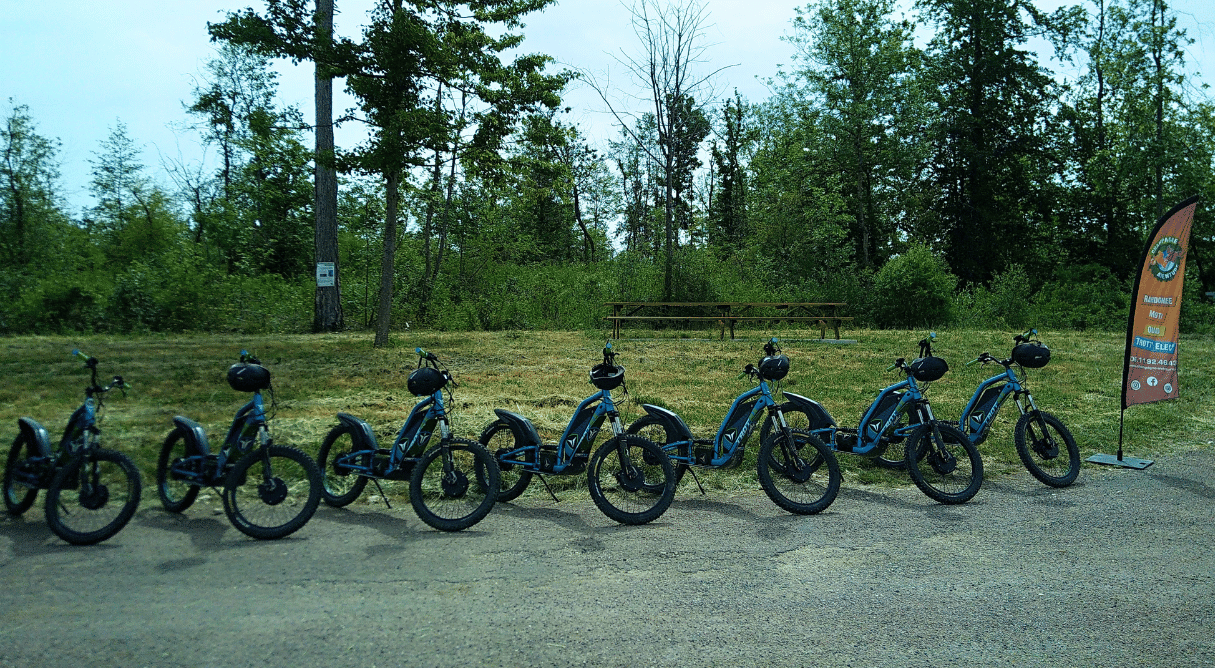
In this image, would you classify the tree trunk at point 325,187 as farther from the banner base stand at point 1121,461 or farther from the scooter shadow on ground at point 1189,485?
the scooter shadow on ground at point 1189,485

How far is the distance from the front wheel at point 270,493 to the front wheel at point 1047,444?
548 centimetres

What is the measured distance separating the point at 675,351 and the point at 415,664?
38.2ft

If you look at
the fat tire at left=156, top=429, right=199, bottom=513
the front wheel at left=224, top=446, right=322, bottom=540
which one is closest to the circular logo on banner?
the front wheel at left=224, top=446, right=322, bottom=540

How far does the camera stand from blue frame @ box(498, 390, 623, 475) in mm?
5648

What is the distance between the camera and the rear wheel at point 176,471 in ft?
17.4

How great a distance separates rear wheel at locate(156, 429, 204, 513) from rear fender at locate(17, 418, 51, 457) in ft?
2.20

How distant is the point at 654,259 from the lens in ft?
76.4

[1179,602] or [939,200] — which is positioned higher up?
[939,200]

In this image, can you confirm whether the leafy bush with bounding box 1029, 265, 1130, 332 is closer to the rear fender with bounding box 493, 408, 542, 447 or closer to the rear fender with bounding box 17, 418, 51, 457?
the rear fender with bounding box 493, 408, 542, 447

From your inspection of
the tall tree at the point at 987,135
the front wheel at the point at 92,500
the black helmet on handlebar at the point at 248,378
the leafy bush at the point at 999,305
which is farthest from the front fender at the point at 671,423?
the tall tree at the point at 987,135

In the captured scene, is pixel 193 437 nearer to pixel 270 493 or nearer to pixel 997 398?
pixel 270 493

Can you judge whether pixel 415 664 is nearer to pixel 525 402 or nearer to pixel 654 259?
pixel 525 402

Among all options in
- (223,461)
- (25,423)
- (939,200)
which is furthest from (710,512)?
(939,200)

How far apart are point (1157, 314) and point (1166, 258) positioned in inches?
21.0
